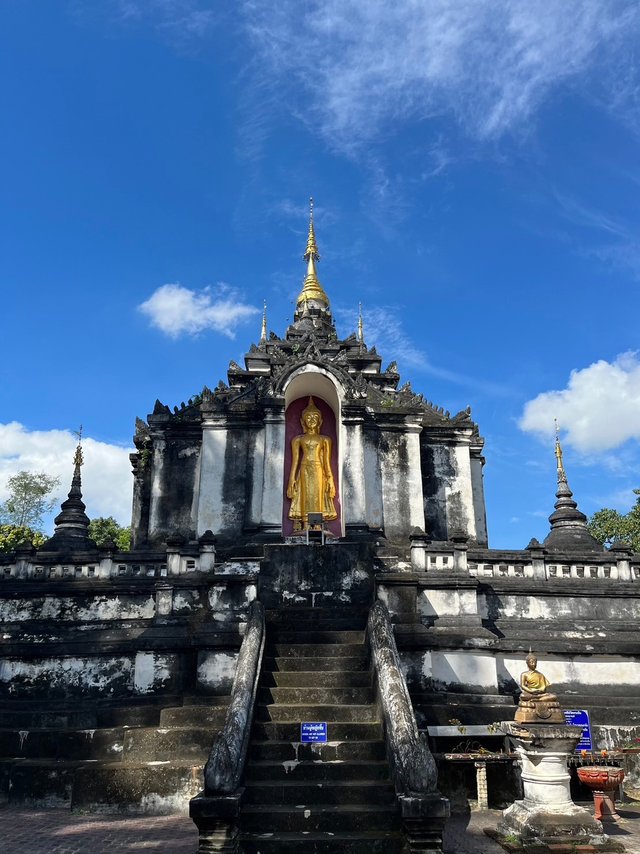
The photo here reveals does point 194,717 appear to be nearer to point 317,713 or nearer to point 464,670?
point 317,713

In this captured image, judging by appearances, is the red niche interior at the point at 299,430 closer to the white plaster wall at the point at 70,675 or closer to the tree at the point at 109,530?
the white plaster wall at the point at 70,675

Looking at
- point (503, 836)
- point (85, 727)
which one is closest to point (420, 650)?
point (503, 836)

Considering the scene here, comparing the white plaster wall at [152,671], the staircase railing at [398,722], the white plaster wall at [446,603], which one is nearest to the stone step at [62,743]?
the white plaster wall at [152,671]

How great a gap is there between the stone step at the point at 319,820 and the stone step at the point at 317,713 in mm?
1916

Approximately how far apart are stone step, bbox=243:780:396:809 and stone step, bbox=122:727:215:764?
7.07 feet

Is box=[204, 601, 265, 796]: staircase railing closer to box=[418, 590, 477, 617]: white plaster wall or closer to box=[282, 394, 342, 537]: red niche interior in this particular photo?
box=[418, 590, 477, 617]: white plaster wall

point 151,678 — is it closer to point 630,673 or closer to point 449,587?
point 449,587

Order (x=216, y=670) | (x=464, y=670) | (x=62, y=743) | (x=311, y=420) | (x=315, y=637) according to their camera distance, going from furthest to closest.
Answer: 1. (x=311, y=420)
2. (x=464, y=670)
3. (x=216, y=670)
4. (x=315, y=637)
5. (x=62, y=743)

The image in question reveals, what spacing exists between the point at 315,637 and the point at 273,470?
6926mm

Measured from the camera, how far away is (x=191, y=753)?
11.5 metres

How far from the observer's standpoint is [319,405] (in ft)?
73.7

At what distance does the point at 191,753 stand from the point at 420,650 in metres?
4.47

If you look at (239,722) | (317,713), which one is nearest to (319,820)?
(239,722)

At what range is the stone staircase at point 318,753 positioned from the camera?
9.02 meters
